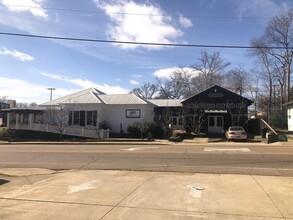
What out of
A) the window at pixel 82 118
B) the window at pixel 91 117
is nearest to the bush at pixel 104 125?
the window at pixel 91 117

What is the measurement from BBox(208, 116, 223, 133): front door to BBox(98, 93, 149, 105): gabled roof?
9.27m

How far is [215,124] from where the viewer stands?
1863 inches

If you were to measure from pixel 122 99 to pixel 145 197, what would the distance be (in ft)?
116

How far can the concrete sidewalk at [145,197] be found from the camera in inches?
300

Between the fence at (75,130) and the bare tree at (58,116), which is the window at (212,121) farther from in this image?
the bare tree at (58,116)

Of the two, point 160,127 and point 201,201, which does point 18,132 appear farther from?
point 201,201

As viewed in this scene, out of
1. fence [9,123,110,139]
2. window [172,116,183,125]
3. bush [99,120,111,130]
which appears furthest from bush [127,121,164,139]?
window [172,116,183,125]

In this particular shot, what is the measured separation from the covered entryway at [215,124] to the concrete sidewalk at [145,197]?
3467 centimetres

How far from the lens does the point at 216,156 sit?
18.5 metres

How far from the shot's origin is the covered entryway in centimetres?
4706

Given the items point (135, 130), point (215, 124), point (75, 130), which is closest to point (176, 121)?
point (215, 124)

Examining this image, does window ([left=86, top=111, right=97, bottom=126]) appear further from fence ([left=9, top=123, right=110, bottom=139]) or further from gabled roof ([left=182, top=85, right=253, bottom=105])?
gabled roof ([left=182, top=85, right=253, bottom=105])

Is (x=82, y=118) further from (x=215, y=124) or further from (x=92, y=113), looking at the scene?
(x=215, y=124)

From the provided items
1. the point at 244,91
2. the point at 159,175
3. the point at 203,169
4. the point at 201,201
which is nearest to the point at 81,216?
the point at 201,201
